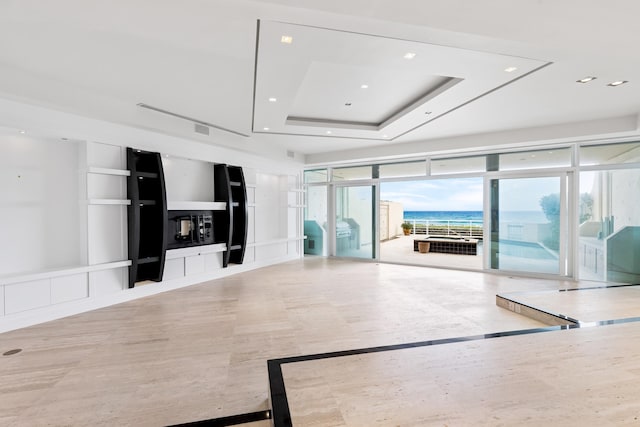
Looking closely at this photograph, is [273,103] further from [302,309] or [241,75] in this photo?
[302,309]

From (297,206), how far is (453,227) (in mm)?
7450

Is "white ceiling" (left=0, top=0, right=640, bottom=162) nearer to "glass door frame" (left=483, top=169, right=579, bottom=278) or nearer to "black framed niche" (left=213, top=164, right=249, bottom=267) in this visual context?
"black framed niche" (left=213, top=164, right=249, bottom=267)

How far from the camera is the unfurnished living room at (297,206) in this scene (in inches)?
78.9

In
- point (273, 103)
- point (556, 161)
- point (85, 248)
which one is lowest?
point (85, 248)

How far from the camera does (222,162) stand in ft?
20.8

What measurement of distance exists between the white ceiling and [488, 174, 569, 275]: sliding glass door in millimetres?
1390

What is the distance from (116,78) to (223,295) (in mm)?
3379

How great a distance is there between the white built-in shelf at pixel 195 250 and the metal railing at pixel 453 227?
913 cm

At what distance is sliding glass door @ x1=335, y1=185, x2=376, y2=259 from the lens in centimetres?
827

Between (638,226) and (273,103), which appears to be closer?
(273,103)

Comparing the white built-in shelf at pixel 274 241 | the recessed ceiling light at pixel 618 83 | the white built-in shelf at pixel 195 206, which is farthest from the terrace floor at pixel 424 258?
the white built-in shelf at pixel 195 206

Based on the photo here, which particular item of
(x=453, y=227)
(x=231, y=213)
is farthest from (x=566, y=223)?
(x=231, y=213)

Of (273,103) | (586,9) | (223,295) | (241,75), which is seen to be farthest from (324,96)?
(223,295)

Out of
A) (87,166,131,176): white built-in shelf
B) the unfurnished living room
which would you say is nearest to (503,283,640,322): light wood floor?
the unfurnished living room
